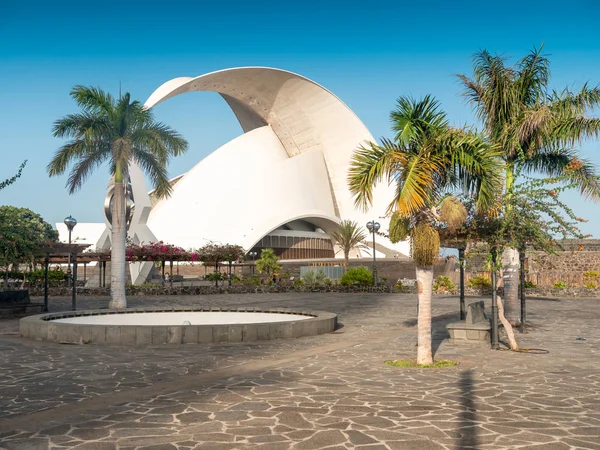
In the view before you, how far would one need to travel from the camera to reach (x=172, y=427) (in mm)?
5441

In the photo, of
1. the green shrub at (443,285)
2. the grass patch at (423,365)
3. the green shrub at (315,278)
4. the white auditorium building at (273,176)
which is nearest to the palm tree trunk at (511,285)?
the grass patch at (423,365)

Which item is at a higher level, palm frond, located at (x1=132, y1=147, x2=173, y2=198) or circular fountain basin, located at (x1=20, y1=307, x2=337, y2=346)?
palm frond, located at (x1=132, y1=147, x2=173, y2=198)

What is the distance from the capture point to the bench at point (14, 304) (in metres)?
17.1

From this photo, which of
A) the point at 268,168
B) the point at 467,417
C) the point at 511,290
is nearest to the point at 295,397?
the point at 467,417

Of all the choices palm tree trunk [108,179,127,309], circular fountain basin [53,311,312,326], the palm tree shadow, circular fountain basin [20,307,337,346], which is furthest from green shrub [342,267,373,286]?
the palm tree shadow

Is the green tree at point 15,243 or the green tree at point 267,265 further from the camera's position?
the green tree at point 267,265

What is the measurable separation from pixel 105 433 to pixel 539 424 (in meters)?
3.85

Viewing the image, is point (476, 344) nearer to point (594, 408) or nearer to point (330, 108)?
point (594, 408)

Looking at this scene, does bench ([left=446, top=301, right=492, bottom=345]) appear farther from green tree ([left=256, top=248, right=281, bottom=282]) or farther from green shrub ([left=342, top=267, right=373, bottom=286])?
green tree ([left=256, top=248, right=281, bottom=282])

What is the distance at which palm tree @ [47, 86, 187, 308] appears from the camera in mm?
19156

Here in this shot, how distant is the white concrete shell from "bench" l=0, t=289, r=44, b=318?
32882mm

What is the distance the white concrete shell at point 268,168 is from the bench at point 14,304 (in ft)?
108

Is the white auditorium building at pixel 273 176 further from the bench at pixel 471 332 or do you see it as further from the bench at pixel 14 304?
the bench at pixel 471 332

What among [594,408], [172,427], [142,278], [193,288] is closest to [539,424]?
[594,408]
